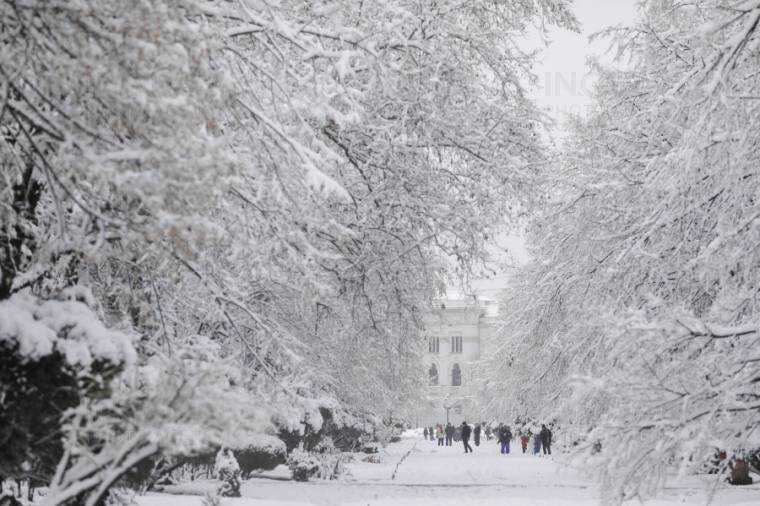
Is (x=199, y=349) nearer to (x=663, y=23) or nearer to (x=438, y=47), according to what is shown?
(x=438, y=47)

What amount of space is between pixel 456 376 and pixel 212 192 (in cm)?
9922

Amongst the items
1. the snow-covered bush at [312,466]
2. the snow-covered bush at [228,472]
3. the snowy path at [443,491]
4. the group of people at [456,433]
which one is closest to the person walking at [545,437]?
the group of people at [456,433]

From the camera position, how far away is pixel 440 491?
59.0 feet

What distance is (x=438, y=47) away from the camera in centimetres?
888

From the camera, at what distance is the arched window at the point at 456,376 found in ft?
333

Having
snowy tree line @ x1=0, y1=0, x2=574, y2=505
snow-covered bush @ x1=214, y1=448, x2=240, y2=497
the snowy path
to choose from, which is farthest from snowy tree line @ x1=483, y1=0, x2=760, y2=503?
snow-covered bush @ x1=214, y1=448, x2=240, y2=497

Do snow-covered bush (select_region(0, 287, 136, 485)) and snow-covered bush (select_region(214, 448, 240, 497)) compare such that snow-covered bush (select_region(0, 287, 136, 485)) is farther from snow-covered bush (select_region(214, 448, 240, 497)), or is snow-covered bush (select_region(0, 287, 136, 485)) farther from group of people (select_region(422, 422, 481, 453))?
group of people (select_region(422, 422, 481, 453))

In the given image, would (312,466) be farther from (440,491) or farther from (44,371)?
(44,371)

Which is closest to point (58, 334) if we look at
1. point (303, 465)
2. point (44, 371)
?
point (44, 371)

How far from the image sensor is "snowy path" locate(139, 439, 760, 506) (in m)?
14.0

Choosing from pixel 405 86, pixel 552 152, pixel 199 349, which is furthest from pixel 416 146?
pixel 199 349

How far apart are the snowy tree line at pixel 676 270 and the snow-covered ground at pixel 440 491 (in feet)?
8.73

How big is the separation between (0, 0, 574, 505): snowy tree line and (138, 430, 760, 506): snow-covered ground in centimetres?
341

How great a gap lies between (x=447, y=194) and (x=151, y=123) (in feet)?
19.9
